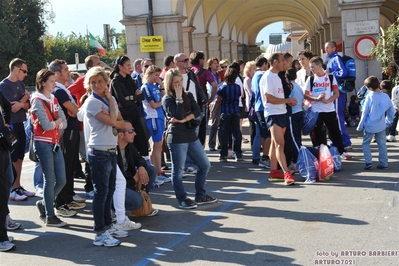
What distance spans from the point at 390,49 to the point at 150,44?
282 inches

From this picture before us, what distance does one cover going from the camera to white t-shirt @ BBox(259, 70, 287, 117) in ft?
28.8

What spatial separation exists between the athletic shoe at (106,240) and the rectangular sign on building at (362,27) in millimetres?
11572

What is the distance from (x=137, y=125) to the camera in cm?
887

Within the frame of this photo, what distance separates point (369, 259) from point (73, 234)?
3274 millimetres

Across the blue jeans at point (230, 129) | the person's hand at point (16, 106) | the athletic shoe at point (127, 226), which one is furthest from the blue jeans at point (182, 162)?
the blue jeans at point (230, 129)

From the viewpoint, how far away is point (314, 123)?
32.3ft

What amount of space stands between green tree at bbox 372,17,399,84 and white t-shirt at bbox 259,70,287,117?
578 centimetres

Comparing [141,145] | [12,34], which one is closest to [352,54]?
[141,145]

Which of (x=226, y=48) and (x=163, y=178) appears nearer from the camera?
(x=163, y=178)

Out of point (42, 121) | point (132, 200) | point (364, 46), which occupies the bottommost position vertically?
point (132, 200)

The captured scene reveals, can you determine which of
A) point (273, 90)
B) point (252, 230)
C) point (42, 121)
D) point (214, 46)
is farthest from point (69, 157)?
point (214, 46)

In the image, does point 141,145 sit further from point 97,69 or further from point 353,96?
point 353,96

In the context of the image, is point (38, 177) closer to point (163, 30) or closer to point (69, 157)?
point (69, 157)

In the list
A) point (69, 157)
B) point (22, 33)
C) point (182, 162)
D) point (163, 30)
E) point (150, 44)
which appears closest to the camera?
point (182, 162)
